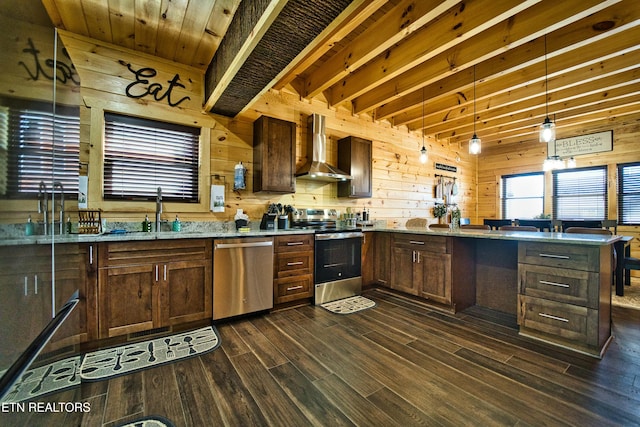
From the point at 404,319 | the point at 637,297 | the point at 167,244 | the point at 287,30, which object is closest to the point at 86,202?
the point at 167,244

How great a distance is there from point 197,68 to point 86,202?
193 cm

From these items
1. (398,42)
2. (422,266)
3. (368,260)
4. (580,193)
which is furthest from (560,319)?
(580,193)

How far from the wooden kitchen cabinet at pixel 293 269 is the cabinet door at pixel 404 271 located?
1230 mm

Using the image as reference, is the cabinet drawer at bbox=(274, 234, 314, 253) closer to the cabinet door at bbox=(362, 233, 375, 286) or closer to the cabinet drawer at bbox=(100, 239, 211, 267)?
the cabinet drawer at bbox=(100, 239, 211, 267)

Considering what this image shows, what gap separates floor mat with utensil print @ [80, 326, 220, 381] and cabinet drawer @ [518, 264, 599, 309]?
286 centimetres

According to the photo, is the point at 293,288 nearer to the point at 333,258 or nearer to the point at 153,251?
the point at 333,258

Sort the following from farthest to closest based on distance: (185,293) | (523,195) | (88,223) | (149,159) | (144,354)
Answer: (523,195) < (149,159) < (185,293) < (88,223) < (144,354)

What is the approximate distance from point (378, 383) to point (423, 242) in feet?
6.56

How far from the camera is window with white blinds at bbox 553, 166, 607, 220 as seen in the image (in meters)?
5.50

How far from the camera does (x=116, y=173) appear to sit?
9.34 feet

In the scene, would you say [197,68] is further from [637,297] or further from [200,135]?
[637,297]

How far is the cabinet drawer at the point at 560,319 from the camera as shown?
7.00 feet

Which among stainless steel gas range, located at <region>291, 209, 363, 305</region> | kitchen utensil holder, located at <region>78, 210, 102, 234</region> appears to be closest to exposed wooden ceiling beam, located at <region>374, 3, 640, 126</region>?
stainless steel gas range, located at <region>291, 209, 363, 305</region>

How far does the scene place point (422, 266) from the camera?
134 inches
